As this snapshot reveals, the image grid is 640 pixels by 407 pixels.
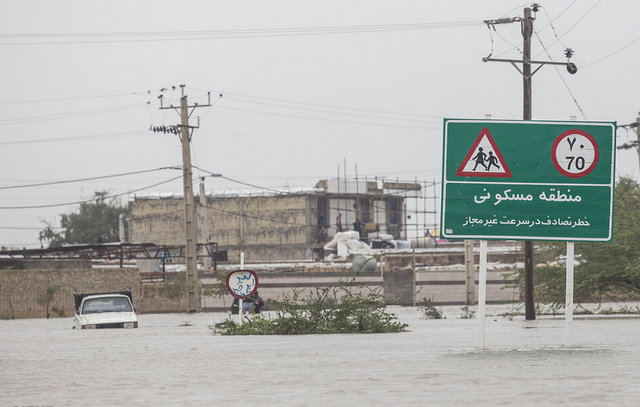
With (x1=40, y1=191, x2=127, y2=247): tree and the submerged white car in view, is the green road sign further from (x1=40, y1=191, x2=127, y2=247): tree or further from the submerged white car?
(x1=40, y1=191, x2=127, y2=247): tree

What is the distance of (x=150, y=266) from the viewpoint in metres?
83.9

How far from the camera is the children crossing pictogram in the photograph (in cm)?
1553

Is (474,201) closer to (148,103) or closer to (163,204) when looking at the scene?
(148,103)

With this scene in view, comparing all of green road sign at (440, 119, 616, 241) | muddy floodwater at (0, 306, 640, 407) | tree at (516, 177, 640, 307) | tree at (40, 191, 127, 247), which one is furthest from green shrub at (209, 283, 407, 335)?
tree at (40, 191, 127, 247)

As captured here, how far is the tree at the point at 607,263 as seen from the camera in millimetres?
33781

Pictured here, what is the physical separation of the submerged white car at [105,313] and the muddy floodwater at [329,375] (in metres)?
14.8

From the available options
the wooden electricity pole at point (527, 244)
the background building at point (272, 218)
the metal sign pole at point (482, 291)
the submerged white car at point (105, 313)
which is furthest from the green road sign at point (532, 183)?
the background building at point (272, 218)

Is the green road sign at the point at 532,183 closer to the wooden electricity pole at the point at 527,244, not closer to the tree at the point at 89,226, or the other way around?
the wooden electricity pole at the point at 527,244

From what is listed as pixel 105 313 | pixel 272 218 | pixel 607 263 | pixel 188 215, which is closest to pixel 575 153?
pixel 607 263

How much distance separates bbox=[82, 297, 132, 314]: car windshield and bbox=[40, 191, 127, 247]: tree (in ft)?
302

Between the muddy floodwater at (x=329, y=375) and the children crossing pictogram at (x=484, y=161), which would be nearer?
the muddy floodwater at (x=329, y=375)

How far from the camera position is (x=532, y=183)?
15656 millimetres

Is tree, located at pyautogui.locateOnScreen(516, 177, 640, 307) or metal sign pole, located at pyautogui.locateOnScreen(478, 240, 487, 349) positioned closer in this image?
metal sign pole, located at pyautogui.locateOnScreen(478, 240, 487, 349)

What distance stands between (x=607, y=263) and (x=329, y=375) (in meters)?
24.8
